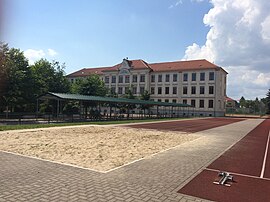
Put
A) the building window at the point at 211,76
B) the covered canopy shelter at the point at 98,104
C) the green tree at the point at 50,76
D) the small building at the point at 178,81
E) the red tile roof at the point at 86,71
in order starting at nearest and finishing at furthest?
the covered canopy shelter at the point at 98,104 < the green tree at the point at 50,76 < the building window at the point at 211,76 < the small building at the point at 178,81 < the red tile roof at the point at 86,71

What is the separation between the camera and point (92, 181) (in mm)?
6348

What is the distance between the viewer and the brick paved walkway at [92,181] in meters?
5.29

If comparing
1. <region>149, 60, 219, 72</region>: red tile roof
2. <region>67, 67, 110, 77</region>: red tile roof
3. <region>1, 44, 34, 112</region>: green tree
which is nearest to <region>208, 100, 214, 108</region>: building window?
<region>149, 60, 219, 72</region>: red tile roof

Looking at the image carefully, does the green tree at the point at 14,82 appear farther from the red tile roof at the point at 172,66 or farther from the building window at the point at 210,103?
the building window at the point at 210,103

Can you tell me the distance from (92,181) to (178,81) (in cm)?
7071

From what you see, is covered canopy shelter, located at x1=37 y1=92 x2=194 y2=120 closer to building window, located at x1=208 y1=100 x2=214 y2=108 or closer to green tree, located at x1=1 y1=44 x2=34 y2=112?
green tree, located at x1=1 y1=44 x2=34 y2=112

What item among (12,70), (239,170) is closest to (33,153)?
(239,170)

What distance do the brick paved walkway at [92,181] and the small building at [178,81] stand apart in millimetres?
63624

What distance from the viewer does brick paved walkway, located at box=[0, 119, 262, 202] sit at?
529 cm

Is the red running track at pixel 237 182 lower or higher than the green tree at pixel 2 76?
lower

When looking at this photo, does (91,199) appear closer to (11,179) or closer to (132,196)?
(132,196)

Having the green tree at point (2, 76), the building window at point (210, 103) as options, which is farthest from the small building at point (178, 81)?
the green tree at point (2, 76)

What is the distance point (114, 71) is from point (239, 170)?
77.8 m

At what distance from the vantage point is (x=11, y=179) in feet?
20.6
